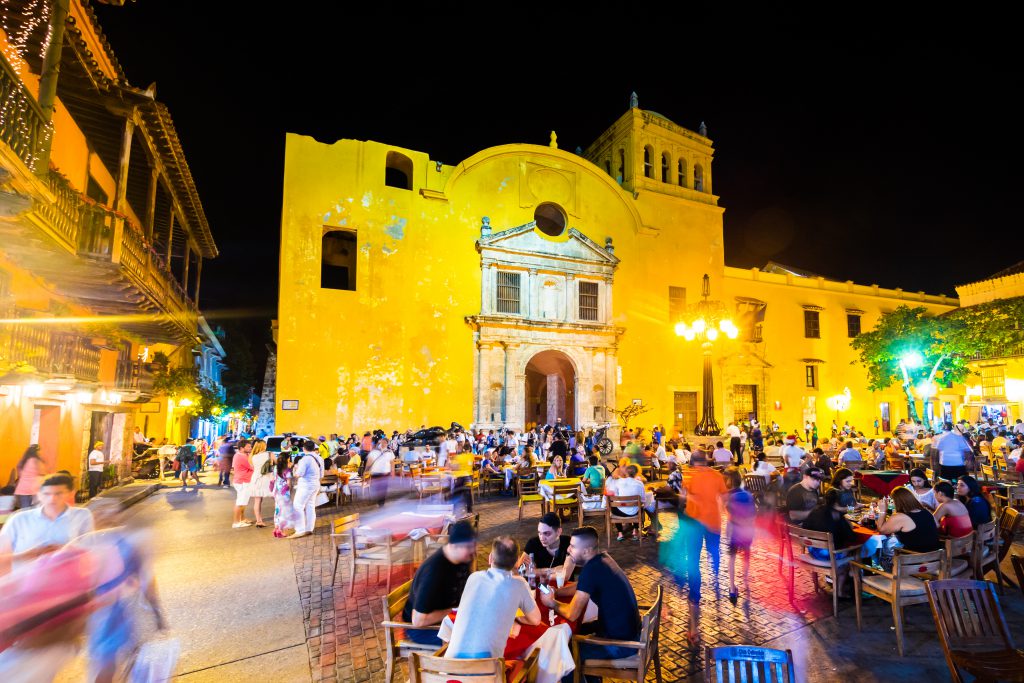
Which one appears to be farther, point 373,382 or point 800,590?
point 373,382

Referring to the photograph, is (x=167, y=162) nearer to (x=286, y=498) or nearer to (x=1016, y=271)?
(x=286, y=498)

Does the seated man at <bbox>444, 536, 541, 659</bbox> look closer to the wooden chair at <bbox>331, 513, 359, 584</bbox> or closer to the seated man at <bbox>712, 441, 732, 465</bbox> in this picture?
the wooden chair at <bbox>331, 513, 359, 584</bbox>

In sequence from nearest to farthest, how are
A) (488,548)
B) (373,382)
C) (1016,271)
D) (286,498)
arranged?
(488,548)
(286,498)
(373,382)
(1016,271)

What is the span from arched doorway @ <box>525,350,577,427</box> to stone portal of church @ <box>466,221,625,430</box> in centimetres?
13

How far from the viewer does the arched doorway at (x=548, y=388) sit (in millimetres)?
24078

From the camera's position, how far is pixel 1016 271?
26.2 meters

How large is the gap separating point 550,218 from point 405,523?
63.4 feet

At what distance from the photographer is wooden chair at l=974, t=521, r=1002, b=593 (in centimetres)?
546

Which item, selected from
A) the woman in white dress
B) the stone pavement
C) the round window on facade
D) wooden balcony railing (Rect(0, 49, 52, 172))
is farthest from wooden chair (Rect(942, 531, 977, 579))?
the round window on facade

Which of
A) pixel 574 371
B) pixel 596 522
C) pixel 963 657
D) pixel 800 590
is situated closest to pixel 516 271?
pixel 574 371

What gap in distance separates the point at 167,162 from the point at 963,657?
16.1 m

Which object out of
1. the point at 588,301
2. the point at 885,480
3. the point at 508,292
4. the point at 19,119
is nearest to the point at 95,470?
the point at 19,119

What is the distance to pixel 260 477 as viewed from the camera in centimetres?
988

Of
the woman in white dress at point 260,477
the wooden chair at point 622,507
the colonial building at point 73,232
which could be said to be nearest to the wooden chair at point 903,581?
the wooden chair at point 622,507
